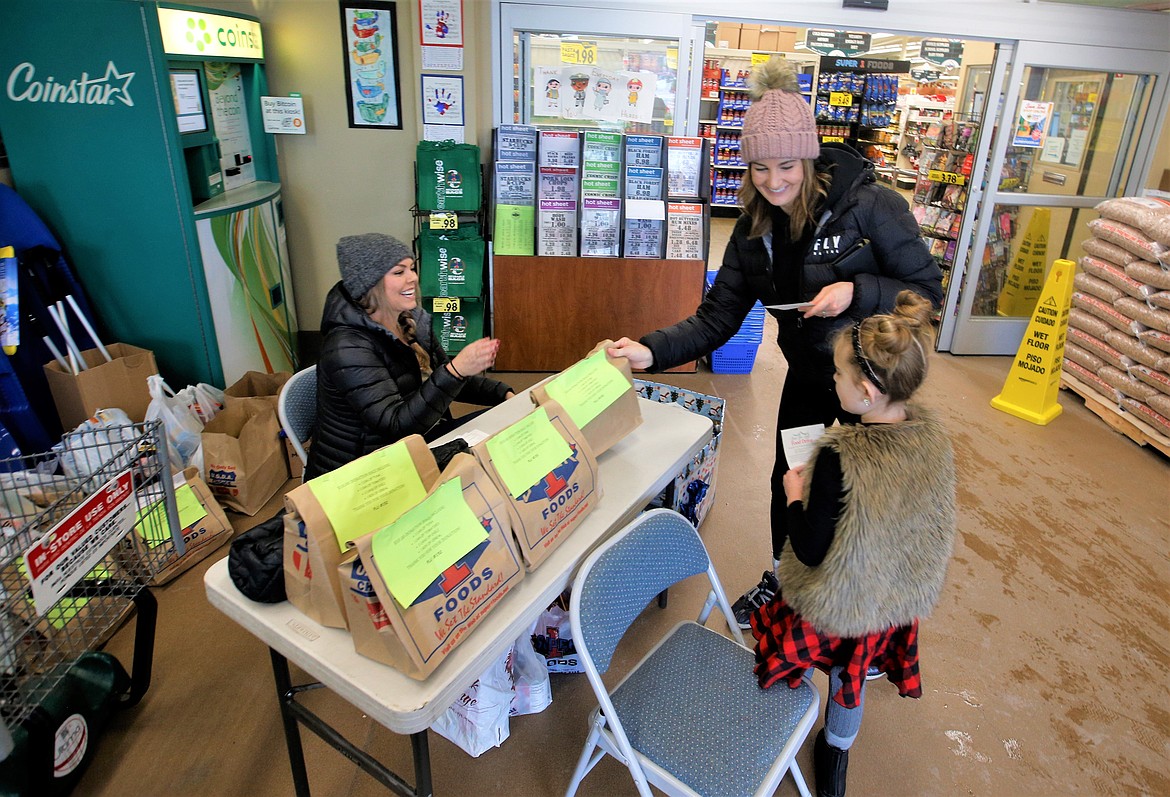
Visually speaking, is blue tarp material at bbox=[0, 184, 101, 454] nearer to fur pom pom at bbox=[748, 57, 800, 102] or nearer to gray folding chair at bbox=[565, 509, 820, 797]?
gray folding chair at bbox=[565, 509, 820, 797]

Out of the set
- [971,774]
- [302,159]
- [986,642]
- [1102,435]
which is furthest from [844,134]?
[971,774]

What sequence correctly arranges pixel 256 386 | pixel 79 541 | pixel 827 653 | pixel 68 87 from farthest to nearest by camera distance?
pixel 256 386, pixel 68 87, pixel 827 653, pixel 79 541

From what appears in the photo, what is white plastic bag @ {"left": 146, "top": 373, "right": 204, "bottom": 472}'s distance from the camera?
117 inches

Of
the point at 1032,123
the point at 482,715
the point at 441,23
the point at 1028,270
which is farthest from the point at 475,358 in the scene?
the point at 1028,270

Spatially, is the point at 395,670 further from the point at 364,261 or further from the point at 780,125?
the point at 780,125

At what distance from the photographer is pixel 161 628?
8.00 feet

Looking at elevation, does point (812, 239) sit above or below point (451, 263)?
above

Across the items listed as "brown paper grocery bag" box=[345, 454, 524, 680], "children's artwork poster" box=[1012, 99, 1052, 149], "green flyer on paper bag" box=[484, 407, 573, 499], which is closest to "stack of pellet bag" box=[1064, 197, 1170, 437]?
"children's artwork poster" box=[1012, 99, 1052, 149]

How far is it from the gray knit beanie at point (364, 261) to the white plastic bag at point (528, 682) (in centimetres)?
112

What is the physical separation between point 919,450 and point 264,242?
351 cm

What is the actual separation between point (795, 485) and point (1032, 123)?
4.34 meters

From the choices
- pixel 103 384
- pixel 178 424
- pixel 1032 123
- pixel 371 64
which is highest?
pixel 371 64

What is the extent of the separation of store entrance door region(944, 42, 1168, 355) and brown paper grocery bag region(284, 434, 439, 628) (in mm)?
4870

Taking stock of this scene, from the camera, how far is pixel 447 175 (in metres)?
4.07
